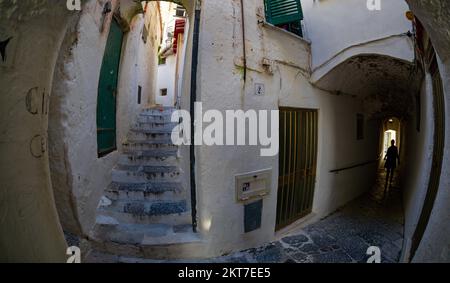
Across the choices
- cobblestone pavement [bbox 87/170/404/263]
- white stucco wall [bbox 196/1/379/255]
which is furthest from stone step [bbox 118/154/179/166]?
cobblestone pavement [bbox 87/170/404/263]

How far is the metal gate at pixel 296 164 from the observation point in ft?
12.4

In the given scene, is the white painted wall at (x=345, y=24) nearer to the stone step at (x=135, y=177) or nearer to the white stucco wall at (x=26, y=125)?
the stone step at (x=135, y=177)

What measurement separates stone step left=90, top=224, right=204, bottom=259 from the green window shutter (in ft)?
12.1

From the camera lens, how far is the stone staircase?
2688 millimetres

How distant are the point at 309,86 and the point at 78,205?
4252mm

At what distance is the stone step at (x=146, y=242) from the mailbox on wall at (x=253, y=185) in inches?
34.1

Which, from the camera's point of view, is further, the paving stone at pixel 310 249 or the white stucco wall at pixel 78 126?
the paving stone at pixel 310 249

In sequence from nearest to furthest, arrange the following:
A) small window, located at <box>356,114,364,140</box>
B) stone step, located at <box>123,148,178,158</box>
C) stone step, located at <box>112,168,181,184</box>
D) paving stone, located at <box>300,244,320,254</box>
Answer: paving stone, located at <box>300,244,320,254</box> → stone step, located at <box>112,168,181,184</box> → stone step, located at <box>123,148,178,158</box> → small window, located at <box>356,114,364,140</box>

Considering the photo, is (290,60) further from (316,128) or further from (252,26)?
(316,128)

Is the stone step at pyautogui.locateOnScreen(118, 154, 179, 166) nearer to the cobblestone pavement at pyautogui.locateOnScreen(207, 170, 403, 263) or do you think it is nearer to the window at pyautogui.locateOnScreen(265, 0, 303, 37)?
the cobblestone pavement at pyautogui.locateOnScreen(207, 170, 403, 263)

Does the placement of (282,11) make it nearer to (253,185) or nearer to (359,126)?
(253,185)

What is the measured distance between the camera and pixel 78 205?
96.5 inches

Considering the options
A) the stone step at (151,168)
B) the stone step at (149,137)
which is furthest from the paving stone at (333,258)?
the stone step at (149,137)

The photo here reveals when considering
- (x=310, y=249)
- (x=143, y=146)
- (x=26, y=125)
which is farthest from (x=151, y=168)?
(x=310, y=249)
